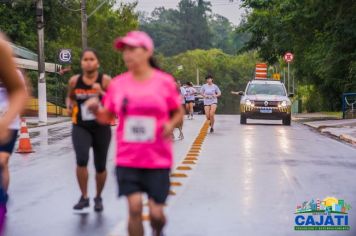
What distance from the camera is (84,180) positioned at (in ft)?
25.4

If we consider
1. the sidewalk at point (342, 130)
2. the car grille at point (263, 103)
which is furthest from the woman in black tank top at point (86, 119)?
the car grille at point (263, 103)

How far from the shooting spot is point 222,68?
358ft

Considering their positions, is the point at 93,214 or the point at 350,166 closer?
the point at 93,214

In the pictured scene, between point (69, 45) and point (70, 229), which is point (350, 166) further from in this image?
point (69, 45)

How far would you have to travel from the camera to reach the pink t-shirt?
5.13 m

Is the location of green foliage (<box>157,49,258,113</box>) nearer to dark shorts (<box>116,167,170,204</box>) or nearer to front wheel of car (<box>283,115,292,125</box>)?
front wheel of car (<box>283,115,292,125</box>)

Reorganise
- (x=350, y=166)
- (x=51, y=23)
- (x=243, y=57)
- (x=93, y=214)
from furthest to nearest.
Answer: (x=243, y=57), (x=51, y=23), (x=350, y=166), (x=93, y=214)

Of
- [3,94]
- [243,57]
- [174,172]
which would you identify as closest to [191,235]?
[3,94]

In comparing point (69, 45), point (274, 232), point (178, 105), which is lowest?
point (274, 232)

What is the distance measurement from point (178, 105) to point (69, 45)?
156 feet

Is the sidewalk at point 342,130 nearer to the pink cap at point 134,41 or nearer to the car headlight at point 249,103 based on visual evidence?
the car headlight at point 249,103

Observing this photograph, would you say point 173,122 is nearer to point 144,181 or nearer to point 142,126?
point 142,126

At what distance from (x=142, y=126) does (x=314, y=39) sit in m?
30.6

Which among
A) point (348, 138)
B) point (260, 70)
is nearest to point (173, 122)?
point (348, 138)
